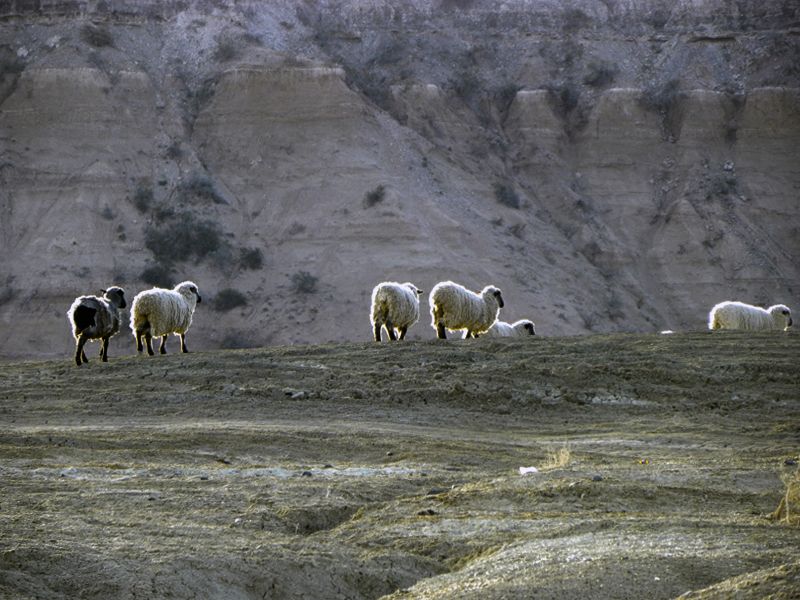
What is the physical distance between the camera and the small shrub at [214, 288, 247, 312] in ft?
169

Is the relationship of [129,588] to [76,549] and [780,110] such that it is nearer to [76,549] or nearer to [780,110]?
[76,549]

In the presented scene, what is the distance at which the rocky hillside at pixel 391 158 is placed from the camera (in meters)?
52.1

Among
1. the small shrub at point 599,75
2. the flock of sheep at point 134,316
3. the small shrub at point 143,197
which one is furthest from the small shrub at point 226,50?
the flock of sheep at point 134,316

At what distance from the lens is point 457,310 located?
27.9m

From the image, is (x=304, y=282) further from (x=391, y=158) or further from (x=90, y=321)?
(x=90, y=321)

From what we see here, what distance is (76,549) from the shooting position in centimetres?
968

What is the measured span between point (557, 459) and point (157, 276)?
38.5 metres

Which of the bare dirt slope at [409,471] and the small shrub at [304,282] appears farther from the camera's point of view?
the small shrub at [304,282]

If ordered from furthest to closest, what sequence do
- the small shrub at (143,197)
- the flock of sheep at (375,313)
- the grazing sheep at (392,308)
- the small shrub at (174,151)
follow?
the small shrub at (174,151), the small shrub at (143,197), the grazing sheep at (392,308), the flock of sheep at (375,313)

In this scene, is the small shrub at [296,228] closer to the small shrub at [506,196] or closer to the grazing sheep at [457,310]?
the small shrub at [506,196]

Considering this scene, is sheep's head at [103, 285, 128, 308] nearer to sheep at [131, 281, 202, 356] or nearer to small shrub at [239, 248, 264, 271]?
sheep at [131, 281, 202, 356]

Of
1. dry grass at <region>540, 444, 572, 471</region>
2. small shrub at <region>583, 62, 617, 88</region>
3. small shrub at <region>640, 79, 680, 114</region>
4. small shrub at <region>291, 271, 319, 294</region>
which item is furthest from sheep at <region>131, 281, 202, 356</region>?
small shrub at <region>583, 62, 617, 88</region>

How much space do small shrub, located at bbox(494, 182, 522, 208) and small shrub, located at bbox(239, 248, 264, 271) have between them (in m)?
11.1

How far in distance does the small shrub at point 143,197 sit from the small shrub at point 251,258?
15.3 ft
